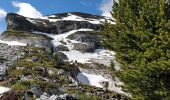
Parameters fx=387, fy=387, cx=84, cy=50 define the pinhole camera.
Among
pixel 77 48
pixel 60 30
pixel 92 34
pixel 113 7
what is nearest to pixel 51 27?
pixel 60 30

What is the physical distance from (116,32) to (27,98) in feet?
26.5

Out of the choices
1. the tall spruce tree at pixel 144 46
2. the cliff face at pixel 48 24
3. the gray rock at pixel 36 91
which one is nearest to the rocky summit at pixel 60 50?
the cliff face at pixel 48 24

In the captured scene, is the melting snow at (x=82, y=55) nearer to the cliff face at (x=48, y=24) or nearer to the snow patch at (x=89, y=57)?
the snow patch at (x=89, y=57)

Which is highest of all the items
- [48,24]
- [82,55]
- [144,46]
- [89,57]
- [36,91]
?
[48,24]

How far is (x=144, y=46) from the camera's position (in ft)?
84.4

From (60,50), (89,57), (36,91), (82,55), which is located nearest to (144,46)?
(36,91)

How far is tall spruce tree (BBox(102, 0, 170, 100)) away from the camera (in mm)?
24969

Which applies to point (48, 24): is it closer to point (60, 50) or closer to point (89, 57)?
point (60, 50)

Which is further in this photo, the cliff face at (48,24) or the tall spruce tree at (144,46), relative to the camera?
the cliff face at (48,24)

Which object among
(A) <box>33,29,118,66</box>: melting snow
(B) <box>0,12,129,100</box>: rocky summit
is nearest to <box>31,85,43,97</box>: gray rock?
(B) <box>0,12,129,100</box>: rocky summit

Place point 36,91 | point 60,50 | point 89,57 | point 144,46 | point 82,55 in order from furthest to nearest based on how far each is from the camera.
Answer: point 82,55, point 60,50, point 89,57, point 36,91, point 144,46

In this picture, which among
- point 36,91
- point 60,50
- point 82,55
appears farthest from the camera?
point 82,55

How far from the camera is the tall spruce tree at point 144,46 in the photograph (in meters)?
25.0

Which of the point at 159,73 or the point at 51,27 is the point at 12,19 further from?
the point at 159,73
